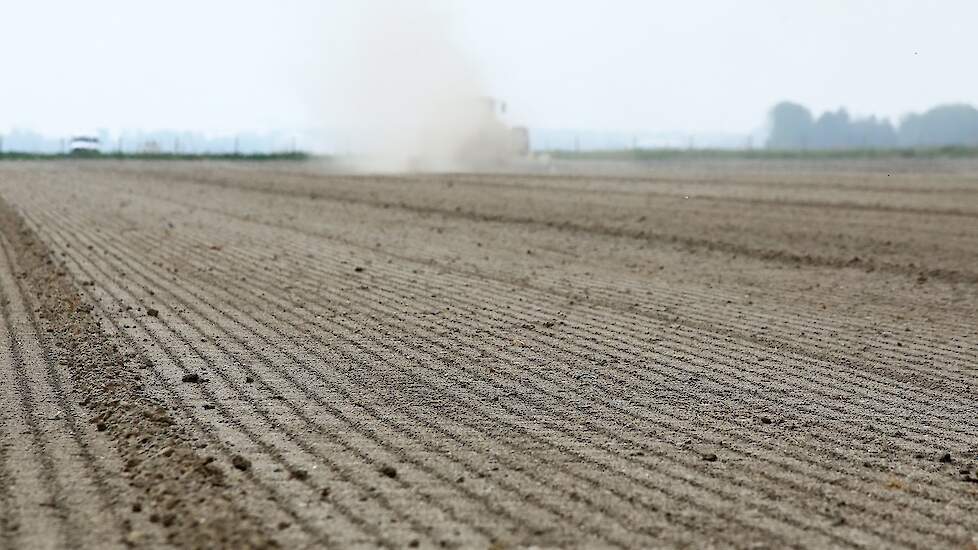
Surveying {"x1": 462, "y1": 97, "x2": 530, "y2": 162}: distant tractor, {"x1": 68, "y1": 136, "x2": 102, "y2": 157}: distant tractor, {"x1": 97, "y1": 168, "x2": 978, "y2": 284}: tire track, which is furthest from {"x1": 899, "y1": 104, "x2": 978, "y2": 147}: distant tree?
{"x1": 97, "y1": 168, "x2": 978, "y2": 284}: tire track

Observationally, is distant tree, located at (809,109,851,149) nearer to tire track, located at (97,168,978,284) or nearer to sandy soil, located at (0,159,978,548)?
tire track, located at (97,168,978,284)

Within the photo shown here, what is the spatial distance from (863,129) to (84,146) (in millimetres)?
64038

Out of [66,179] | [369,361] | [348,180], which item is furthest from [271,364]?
[66,179]

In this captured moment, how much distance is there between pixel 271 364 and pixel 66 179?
30606 mm

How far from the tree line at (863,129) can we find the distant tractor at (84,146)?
44297 mm

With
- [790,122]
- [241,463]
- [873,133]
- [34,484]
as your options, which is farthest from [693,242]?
[790,122]

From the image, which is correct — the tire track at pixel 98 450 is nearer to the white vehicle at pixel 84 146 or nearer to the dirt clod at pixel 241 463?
the dirt clod at pixel 241 463

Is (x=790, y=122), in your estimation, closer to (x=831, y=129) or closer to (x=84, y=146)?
(x=831, y=129)

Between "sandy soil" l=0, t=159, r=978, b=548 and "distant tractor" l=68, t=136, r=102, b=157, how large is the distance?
49.2 meters

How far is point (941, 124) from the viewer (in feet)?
286

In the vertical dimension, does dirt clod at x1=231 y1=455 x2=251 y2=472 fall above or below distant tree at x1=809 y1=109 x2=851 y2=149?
below

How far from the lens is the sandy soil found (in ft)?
16.0

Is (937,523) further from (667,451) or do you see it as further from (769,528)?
(667,451)

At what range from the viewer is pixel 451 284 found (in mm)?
12086
